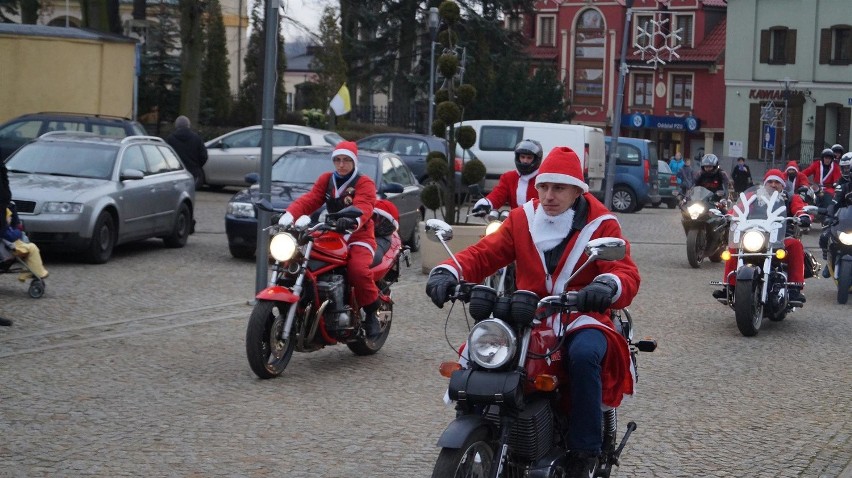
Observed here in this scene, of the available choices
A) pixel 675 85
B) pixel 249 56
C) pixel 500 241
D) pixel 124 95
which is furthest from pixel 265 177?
pixel 675 85

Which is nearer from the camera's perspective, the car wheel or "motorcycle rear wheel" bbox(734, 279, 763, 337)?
"motorcycle rear wheel" bbox(734, 279, 763, 337)

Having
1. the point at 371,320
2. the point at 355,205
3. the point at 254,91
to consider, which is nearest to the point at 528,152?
the point at 355,205

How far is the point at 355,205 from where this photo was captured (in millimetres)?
10422

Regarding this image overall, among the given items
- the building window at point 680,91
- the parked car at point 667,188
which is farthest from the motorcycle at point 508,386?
the building window at point 680,91

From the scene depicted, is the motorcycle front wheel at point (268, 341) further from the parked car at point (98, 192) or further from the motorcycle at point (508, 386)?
the parked car at point (98, 192)

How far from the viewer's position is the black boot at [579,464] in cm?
570

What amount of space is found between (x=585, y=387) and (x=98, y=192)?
11.7 meters

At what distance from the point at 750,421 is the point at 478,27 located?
44114mm

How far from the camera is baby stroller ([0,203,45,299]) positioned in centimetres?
1273

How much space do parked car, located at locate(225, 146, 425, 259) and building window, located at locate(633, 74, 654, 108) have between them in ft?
181

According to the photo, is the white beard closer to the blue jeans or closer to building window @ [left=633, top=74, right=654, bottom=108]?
the blue jeans

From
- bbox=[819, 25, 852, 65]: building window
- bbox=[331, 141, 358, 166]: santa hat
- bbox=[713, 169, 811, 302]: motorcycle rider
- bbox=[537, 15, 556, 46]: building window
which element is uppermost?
bbox=[537, 15, 556, 46]: building window

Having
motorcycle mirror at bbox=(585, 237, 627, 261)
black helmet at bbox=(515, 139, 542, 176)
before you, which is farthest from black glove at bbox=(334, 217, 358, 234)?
motorcycle mirror at bbox=(585, 237, 627, 261)

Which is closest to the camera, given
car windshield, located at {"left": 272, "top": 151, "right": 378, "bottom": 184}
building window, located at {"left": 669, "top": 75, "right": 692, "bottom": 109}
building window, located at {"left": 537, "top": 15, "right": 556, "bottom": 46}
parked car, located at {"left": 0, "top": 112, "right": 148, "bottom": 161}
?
car windshield, located at {"left": 272, "top": 151, "right": 378, "bottom": 184}
